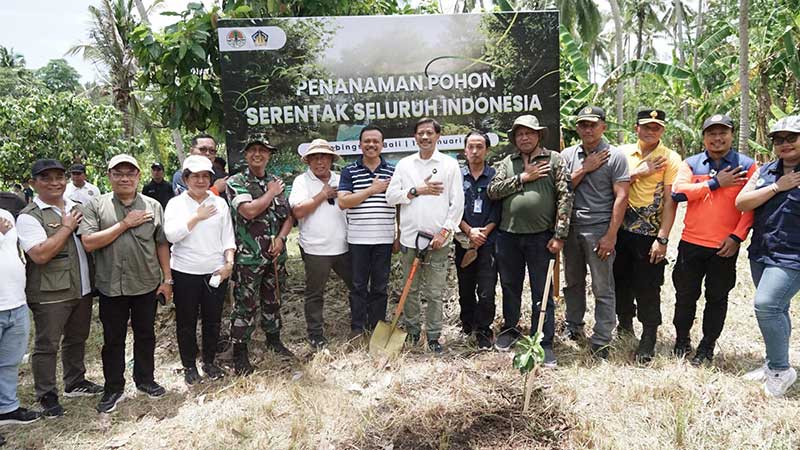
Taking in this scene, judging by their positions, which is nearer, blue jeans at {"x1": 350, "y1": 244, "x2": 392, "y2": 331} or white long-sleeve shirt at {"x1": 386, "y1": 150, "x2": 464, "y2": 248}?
white long-sleeve shirt at {"x1": 386, "y1": 150, "x2": 464, "y2": 248}

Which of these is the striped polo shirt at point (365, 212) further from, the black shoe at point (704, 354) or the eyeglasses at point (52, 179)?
the black shoe at point (704, 354)

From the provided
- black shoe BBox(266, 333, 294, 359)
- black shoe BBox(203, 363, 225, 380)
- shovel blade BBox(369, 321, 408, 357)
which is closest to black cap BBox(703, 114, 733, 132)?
shovel blade BBox(369, 321, 408, 357)

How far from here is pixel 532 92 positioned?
6.05 meters

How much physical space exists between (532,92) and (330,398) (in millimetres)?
4257

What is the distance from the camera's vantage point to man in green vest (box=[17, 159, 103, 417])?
3.49 m

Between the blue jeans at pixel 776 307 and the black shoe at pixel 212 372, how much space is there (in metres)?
4.16

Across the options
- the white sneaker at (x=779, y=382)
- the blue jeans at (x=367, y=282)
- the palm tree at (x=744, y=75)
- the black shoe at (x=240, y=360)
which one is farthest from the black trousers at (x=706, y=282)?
the palm tree at (x=744, y=75)

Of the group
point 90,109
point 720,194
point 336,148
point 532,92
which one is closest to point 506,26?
point 532,92

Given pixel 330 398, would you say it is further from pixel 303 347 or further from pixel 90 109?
pixel 90 109

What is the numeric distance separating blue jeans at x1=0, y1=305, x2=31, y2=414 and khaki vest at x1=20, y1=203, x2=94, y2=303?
140 millimetres

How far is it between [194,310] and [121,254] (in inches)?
27.7

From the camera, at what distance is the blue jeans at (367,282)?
4.54 meters

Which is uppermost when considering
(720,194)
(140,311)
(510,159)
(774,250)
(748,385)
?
(510,159)

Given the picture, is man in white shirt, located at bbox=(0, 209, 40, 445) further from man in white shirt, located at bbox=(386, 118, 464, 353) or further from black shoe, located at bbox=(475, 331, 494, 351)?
black shoe, located at bbox=(475, 331, 494, 351)
